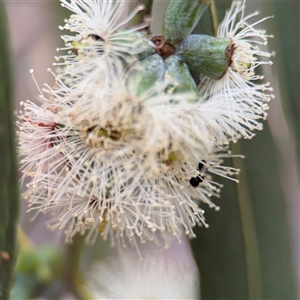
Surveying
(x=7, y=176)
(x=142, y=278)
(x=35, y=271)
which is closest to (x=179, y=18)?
(x=7, y=176)

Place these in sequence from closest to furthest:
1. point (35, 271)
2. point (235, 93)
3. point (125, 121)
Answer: point (125, 121), point (235, 93), point (35, 271)

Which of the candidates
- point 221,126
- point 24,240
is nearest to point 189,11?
point 221,126

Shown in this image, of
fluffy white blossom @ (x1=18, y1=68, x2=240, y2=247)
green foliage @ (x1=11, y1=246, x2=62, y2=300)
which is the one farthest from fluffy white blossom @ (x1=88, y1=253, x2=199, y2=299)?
fluffy white blossom @ (x1=18, y1=68, x2=240, y2=247)

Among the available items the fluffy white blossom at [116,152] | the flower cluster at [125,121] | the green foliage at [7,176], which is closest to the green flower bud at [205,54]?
the flower cluster at [125,121]

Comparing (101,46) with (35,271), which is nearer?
(101,46)

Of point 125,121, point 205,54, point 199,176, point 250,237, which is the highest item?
point 205,54

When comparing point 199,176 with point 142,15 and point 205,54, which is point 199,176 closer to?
point 205,54

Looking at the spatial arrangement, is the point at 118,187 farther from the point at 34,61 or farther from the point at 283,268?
the point at 34,61
